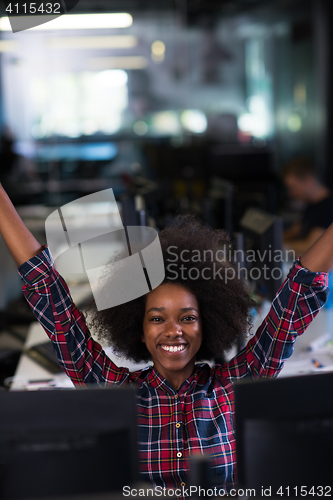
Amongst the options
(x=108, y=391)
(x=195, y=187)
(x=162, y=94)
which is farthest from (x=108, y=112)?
(x=108, y=391)

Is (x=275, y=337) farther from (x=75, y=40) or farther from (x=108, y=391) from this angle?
(x=75, y=40)

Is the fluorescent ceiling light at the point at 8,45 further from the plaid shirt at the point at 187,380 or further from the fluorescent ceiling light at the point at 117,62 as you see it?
the plaid shirt at the point at 187,380

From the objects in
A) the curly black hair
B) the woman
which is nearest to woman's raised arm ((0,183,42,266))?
the woman

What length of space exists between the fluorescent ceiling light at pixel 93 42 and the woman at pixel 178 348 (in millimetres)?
5533

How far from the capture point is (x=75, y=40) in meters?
6.37

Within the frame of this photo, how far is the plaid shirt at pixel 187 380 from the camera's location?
1.21 metres

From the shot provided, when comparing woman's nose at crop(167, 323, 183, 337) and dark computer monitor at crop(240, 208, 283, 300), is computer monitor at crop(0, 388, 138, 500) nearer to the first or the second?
woman's nose at crop(167, 323, 183, 337)

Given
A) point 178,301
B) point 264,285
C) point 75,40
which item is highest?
point 75,40

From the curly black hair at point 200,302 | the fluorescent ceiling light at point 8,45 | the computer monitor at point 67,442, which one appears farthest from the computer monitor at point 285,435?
the fluorescent ceiling light at point 8,45

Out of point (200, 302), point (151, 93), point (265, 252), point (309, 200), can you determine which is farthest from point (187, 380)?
point (151, 93)

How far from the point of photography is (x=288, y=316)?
129 centimetres

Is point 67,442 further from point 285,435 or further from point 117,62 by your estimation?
point 117,62

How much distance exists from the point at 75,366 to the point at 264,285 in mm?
994

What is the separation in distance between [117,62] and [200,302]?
5.59 m
